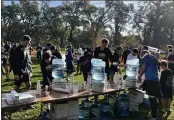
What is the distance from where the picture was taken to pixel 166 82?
21.1 ft

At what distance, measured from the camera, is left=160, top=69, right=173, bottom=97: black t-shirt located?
6387 millimetres

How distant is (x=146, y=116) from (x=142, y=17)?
3642 cm

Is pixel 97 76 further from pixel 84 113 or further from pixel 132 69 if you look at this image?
pixel 132 69

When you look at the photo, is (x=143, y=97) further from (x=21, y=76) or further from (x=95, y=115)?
(x=21, y=76)

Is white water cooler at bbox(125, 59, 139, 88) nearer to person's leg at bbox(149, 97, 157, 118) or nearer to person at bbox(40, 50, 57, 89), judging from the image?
person's leg at bbox(149, 97, 157, 118)

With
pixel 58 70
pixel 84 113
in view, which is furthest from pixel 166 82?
pixel 58 70

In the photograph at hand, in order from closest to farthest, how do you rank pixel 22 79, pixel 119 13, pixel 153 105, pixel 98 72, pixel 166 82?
pixel 98 72 < pixel 153 105 < pixel 22 79 < pixel 166 82 < pixel 119 13

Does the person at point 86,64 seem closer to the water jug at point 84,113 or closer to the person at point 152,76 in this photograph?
the water jug at point 84,113

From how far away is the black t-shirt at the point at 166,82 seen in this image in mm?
6387

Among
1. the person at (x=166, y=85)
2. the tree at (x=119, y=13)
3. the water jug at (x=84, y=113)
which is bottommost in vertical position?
the water jug at (x=84, y=113)

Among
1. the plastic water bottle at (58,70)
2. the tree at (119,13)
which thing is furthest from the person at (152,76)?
the tree at (119,13)

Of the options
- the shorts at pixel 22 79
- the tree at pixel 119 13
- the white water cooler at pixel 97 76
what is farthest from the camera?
the tree at pixel 119 13

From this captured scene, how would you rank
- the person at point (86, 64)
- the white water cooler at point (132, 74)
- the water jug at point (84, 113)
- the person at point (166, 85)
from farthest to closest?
the person at point (86, 64)
the person at point (166, 85)
the white water cooler at point (132, 74)
the water jug at point (84, 113)

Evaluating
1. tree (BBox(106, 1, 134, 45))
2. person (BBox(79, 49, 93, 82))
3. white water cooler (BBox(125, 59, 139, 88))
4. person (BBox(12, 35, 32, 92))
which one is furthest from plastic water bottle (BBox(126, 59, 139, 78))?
tree (BBox(106, 1, 134, 45))
